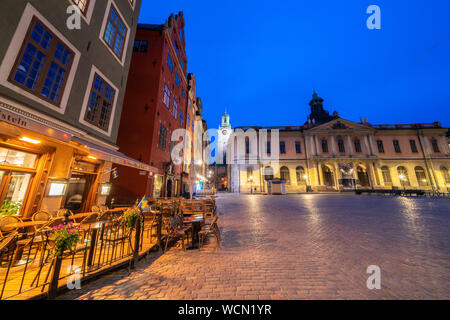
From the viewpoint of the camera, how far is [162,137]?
1279cm

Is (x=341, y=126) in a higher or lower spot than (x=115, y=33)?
higher

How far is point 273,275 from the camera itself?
3.19 metres

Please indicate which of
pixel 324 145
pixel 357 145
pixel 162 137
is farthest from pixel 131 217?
pixel 357 145

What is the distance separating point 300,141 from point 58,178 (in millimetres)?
36831

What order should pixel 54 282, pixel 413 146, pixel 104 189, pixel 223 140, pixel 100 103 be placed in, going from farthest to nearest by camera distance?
1. pixel 223 140
2. pixel 413 146
3. pixel 104 189
4. pixel 100 103
5. pixel 54 282

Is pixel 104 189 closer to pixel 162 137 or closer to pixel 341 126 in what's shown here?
pixel 162 137

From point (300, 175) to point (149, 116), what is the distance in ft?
101

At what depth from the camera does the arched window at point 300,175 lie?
3281 centimetres

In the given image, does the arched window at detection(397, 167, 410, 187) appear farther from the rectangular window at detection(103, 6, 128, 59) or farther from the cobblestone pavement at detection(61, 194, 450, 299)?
the rectangular window at detection(103, 6, 128, 59)

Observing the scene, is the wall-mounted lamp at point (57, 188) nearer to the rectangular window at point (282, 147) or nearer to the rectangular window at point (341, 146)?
the rectangular window at point (282, 147)

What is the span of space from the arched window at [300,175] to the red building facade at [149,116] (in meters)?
26.9

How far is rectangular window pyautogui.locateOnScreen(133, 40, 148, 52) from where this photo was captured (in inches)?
494

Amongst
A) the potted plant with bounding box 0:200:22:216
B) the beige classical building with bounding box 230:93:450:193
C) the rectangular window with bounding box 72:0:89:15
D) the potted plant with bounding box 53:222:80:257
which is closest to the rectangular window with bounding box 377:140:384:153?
the beige classical building with bounding box 230:93:450:193
